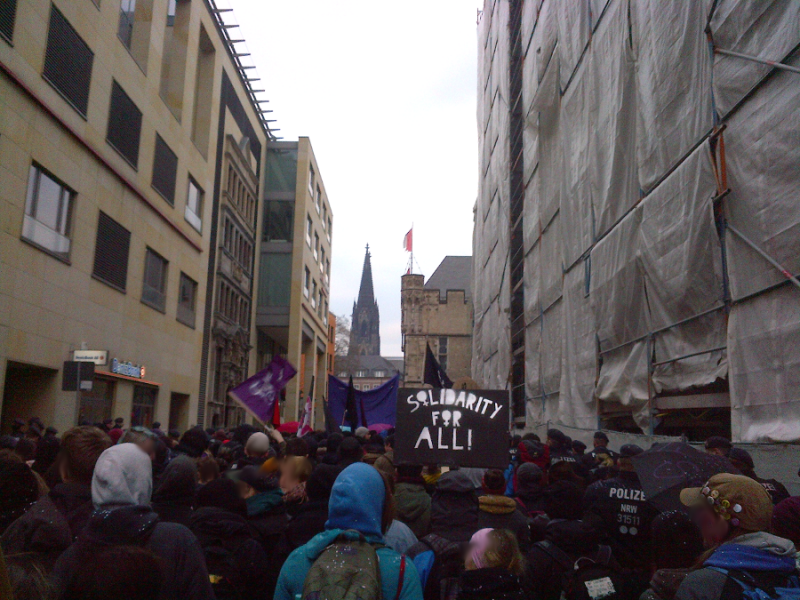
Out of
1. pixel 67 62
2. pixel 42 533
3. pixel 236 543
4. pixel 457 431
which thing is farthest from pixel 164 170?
pixel 42 533

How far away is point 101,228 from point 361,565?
18.7m

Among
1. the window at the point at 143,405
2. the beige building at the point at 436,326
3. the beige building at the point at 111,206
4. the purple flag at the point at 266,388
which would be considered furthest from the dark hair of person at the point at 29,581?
the beige building at the point at 436,326

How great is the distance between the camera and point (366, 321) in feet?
549

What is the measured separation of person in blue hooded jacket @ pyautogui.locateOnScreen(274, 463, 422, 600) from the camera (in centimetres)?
278

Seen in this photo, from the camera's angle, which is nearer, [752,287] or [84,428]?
[84,428]

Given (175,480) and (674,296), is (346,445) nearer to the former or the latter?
(175,480)

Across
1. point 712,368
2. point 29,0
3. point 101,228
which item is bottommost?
point 712,368

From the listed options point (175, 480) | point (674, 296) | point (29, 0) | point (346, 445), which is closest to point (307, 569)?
point (175, 480)

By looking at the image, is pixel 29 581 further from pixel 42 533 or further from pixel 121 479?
pixel 42 533

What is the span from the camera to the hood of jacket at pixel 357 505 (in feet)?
9.68

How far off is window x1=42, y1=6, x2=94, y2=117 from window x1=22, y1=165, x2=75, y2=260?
2.20 m

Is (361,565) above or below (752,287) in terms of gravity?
below

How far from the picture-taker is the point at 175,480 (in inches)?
155

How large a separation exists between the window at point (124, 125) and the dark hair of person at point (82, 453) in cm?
1766
